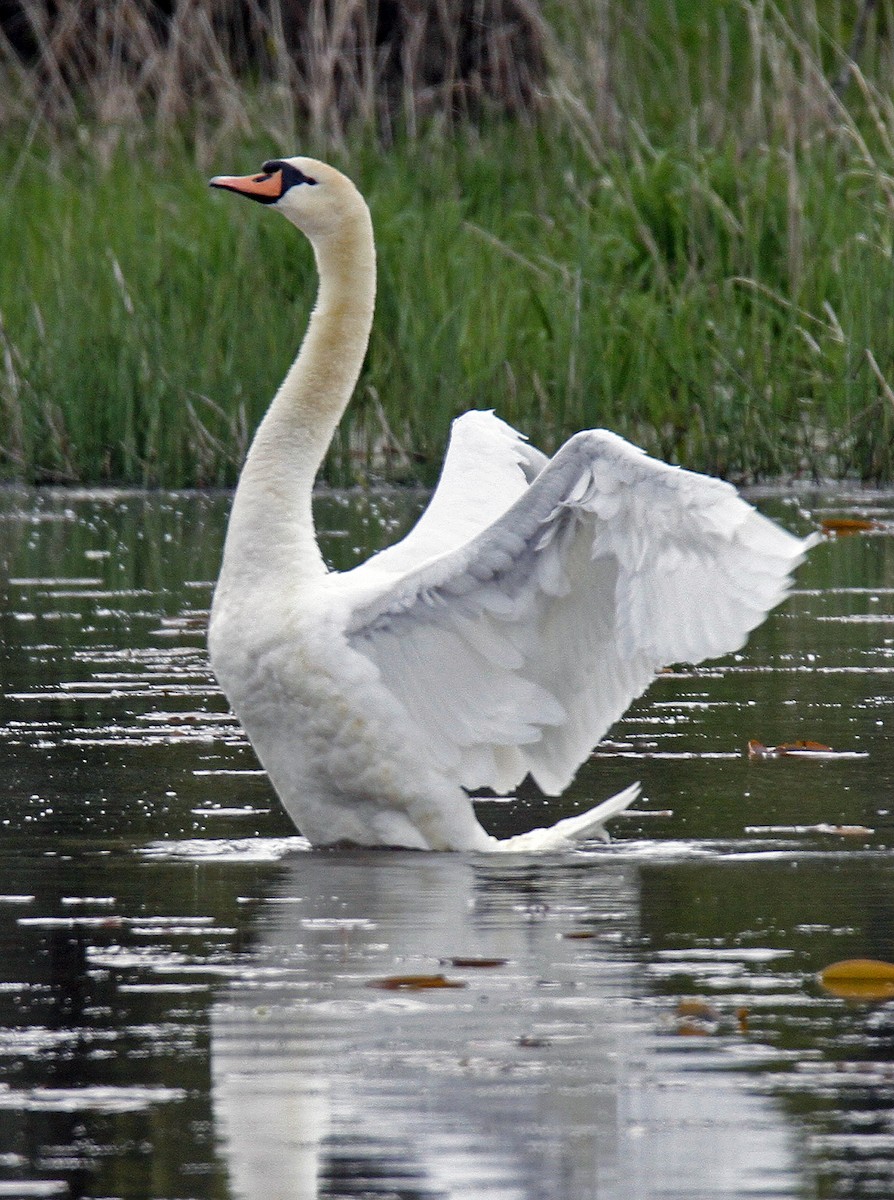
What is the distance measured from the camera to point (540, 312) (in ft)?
38.9

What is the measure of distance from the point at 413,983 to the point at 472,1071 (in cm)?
57

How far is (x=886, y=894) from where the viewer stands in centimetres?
471

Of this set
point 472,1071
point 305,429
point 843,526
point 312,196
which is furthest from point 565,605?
point 843,526

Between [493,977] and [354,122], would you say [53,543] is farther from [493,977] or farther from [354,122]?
[493,977]

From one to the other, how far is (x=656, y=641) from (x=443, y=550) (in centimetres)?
110

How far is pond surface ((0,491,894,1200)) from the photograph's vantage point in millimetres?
3125

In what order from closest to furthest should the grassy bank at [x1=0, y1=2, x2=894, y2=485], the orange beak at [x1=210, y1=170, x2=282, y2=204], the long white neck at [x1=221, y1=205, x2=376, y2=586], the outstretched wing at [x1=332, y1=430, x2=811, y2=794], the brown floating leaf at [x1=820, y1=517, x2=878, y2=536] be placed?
the outstretched wing at [x1=332, y1=430, x2=811, y2=794]
the long white neck at [x1=221, y1=205, x2=376, y2=586]
the orange beak at [x1=210, y1=170, x2=282, y2=204]
the brown floating leaf at [x1=820, y1=517, x2=878, y2=536]
the grassy bank at [x1=0, y1=2, x2=894, y2=485]

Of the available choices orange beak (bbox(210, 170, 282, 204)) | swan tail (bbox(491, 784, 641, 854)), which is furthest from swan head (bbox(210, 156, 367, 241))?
swan tail (bbox(491, 784, 641, 854))

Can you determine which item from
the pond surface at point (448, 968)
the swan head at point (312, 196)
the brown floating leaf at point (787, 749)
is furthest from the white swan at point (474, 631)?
the swan head at point (312, 196)

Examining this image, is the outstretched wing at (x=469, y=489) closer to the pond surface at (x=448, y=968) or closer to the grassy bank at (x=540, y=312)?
the pond surface at (x=448, y=968)

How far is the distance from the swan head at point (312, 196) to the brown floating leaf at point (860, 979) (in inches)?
117

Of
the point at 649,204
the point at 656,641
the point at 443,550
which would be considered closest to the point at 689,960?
the point at 656,641

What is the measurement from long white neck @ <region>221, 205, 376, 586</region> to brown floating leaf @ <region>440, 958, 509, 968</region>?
1549mm

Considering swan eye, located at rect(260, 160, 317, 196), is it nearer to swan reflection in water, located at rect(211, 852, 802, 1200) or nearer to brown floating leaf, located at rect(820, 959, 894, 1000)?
swan reflection in water, located at rect(211, 852, 802, 1200)
